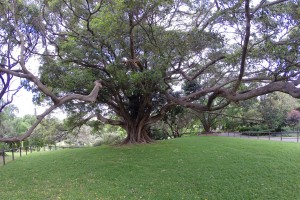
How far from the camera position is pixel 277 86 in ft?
19.6

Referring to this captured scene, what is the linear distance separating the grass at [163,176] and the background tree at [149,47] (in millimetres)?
2293

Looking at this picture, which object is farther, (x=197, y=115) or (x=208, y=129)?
(x=208, y=129)

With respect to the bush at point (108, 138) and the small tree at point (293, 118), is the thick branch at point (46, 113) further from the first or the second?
the small tree at point (293, 118)

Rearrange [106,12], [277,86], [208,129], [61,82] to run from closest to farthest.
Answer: [277,86], [106,12], [61,82], [208,129]

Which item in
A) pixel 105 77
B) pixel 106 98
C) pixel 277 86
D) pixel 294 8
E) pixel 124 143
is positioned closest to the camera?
pixel 277 86

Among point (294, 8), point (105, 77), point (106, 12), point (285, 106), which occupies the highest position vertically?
point (106, 12)

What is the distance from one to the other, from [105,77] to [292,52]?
761 centimetres

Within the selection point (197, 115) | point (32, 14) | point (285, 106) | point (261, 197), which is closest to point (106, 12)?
point (32, 14)

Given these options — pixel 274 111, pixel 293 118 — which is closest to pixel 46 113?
pixel 274 111

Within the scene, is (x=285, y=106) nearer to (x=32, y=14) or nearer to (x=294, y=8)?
(x=294, y=8)

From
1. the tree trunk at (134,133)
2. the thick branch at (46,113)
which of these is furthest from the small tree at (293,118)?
the thick branch at (46,113)

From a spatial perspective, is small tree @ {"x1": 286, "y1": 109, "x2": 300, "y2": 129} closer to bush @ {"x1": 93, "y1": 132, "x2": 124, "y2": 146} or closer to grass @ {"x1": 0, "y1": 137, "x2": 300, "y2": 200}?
grass @ {"x1": 0, "y1": 137, "x2": 300, "y2": 200}

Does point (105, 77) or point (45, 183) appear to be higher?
point (105, 77)

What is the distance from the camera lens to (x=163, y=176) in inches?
337
